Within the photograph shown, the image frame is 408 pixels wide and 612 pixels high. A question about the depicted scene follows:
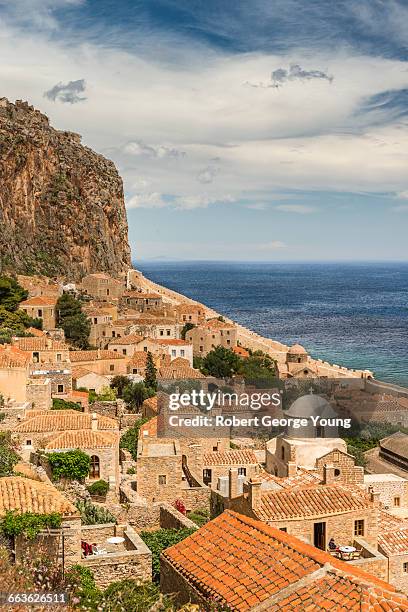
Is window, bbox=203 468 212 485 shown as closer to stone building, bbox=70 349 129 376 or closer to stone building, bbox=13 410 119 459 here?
stone building, bbox=13 410 119 459

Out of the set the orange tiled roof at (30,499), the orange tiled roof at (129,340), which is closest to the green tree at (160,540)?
the orange tiled roof at (30,499)

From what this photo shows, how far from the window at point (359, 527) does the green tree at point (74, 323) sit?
40194 millimetres

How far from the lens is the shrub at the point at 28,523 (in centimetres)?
1023

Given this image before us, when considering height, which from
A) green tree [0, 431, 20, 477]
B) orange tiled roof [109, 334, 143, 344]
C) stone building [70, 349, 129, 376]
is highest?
green tree [0, 431, 20, 477]

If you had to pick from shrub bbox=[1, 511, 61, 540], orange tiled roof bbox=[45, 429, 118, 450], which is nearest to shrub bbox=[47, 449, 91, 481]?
orange tiled roof bbox=[45, 429, 118, 450]

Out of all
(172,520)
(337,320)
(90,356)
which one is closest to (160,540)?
(172,520)

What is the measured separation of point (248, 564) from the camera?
9.33m

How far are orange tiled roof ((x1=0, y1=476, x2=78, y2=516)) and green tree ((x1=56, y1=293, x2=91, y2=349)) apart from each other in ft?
131

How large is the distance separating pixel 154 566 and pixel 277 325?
8937 cm

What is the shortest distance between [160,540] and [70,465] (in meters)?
5.35

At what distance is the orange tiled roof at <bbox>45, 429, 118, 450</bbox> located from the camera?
60.0ft

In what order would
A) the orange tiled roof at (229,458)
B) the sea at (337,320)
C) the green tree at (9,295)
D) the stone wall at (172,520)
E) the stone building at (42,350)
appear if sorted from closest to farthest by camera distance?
the stone wall at (172,520) → the orange tiled roof at (229,458) → the stone building at (42,350) → the green tree at (9,295) → the sea at (337,320)

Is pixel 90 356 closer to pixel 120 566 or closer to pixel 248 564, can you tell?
pixel 120 566

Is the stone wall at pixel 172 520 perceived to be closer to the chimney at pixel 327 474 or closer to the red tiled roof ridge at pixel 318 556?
the chimney at pixel 327 474
